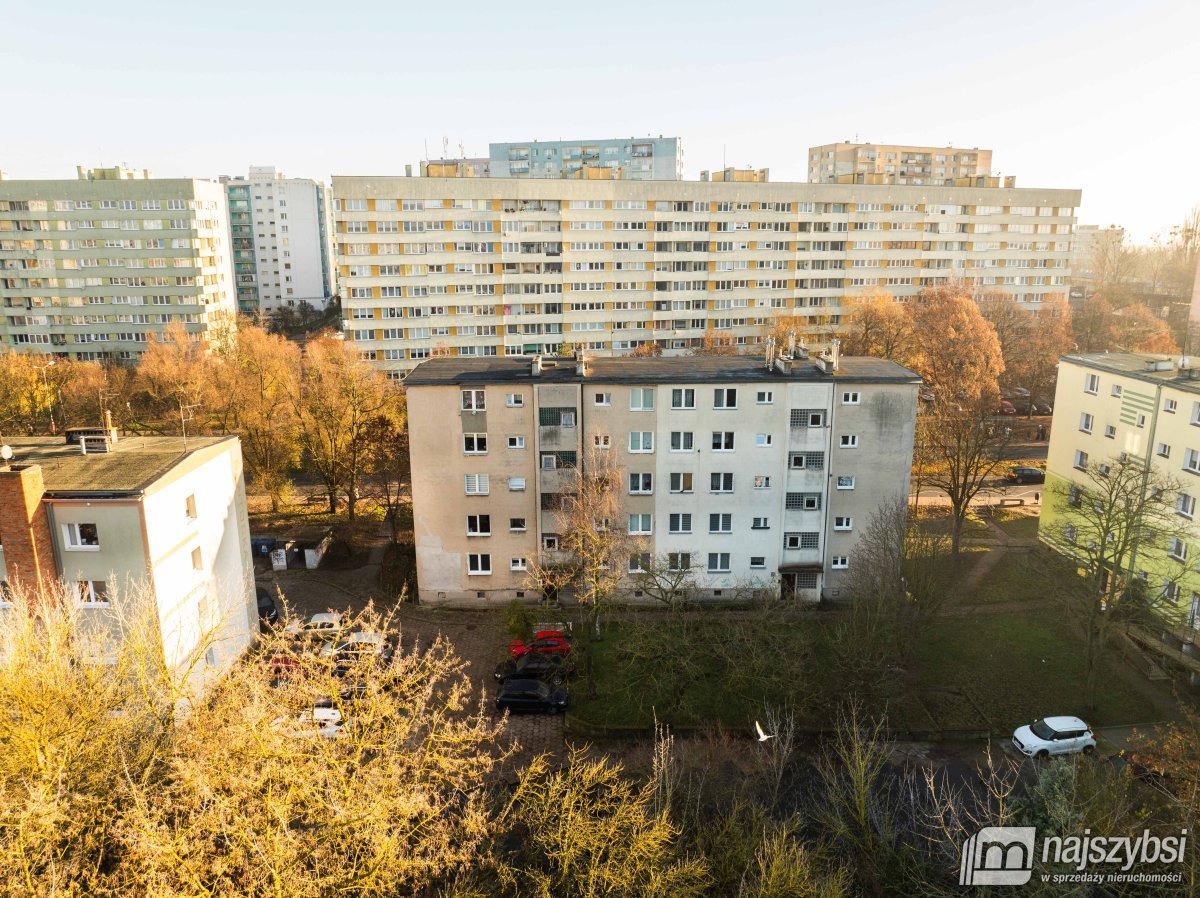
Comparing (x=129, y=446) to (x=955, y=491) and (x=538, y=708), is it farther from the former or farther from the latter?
(x=955, y=491)

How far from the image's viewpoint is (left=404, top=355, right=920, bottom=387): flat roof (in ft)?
127

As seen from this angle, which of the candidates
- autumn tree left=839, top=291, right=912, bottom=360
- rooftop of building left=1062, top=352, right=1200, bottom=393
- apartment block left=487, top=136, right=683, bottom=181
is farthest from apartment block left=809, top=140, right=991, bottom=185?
rooftop of building left=1062, top=352, right=1200, bottom=393

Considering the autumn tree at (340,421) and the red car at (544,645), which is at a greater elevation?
the autumn tree at (340,421)

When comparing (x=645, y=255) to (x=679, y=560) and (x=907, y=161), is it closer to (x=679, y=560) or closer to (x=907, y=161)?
(x=679, y=560)

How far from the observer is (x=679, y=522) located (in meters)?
40.5

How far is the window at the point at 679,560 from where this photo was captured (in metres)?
Answer: 40.5

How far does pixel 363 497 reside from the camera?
54.3 meters

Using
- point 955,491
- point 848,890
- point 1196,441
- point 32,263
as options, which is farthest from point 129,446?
point 32,263

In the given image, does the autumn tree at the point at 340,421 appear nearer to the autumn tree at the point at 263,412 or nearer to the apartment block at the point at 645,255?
the autumn tree at the point at 263,412

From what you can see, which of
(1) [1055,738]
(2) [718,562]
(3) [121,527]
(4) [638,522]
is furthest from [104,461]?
(1) [1055,738]

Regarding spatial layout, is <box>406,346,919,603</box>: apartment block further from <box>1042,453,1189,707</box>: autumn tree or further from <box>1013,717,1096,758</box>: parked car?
<box>1013,717,1096,758</box>: parked car

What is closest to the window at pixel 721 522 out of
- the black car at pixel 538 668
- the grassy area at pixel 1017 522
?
the black car at pixel 538 668

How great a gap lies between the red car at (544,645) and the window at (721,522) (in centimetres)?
913

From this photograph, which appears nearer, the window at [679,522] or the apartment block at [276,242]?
the window at [679,522]
